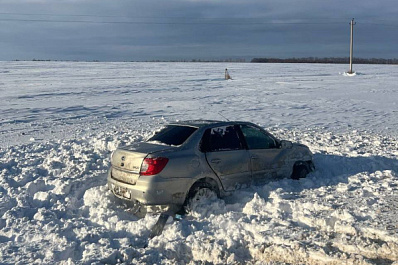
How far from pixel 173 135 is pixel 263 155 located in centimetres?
168

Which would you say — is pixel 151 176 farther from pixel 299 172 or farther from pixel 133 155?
pixel 299 172

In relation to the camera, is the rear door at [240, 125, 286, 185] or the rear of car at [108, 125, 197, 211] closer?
the rear of car at [108, 125, 197, 211]

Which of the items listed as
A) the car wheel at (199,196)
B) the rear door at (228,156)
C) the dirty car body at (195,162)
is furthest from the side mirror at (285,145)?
the car wheel at (199,196)

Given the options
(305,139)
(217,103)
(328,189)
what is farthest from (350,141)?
(217,103)

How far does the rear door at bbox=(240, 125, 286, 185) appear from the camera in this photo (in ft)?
24.1

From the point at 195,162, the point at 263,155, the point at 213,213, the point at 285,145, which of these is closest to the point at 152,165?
the point at 195,162

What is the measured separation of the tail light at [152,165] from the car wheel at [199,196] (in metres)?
0.64

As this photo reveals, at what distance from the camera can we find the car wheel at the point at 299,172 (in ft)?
26.4

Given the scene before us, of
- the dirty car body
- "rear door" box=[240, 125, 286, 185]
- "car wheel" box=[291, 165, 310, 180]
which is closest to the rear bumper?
the dirty car body

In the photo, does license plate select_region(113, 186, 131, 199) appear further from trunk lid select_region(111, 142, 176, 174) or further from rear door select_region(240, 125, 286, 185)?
rear door select_region(240, 125, 286, 185)

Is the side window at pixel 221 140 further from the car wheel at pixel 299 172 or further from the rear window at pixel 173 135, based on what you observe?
the car wheel at pixel 299 172

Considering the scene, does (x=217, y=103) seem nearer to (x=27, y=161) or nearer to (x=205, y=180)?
(x=27, y=161)

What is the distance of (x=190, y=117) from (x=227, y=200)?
10218 millimetres

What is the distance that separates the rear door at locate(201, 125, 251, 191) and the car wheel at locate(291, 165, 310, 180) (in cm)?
123
